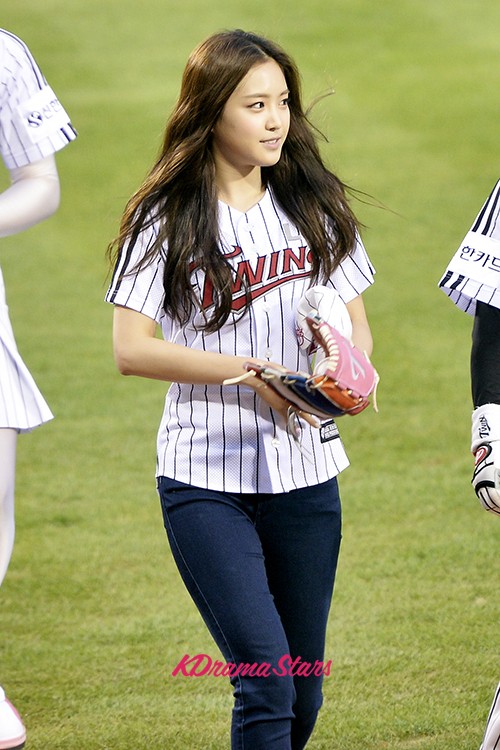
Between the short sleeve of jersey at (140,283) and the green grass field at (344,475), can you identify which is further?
the green grass field at (344,475)

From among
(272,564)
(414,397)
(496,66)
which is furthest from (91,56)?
(272,564)

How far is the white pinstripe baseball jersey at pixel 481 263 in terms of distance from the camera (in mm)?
3008

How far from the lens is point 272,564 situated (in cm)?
313

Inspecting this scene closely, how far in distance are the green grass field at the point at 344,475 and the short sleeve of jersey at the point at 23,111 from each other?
79cm

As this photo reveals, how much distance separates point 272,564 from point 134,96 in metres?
13.2

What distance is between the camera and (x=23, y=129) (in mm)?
3086

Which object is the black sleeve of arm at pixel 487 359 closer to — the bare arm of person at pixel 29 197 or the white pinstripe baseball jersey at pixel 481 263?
the white pinstripe baseball jersey at pixel 481 263

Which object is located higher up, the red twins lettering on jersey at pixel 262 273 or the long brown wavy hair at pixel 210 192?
the long brown wavy hair at pixel 210 192

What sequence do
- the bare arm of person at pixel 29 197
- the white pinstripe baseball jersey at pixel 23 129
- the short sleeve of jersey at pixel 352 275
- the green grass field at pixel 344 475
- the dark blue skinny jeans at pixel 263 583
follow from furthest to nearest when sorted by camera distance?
the green grass field at pixel 344 475
the short sleeve of jersey at pixel 352 275
the bare arm of person at pixel 29 197
the white pinstripe baseball jersey at pixel 23 129
the dark blue skinny jeans at pixel 263 583

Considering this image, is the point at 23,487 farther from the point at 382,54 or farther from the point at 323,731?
the point at 382,54

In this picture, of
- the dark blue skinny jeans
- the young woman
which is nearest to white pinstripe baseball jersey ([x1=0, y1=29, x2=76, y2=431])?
the young woman

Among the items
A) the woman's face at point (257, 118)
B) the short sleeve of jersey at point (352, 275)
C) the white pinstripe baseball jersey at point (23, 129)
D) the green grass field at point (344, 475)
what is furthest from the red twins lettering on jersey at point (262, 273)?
the green grass field at point (344, 475)

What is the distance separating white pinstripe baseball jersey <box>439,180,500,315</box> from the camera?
9.87ft

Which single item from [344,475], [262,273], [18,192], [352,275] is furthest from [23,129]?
[344,475]
